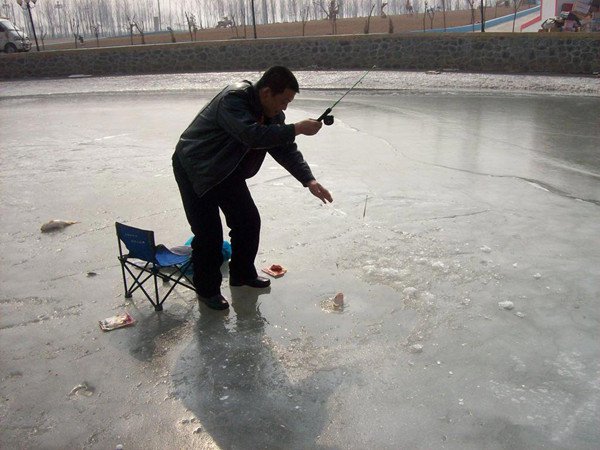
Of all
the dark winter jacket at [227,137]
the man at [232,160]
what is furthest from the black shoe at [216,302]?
the dark winter jacket at [227,137]

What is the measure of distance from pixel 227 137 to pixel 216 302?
1.04 meters

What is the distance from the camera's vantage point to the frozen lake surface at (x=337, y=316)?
2.54m

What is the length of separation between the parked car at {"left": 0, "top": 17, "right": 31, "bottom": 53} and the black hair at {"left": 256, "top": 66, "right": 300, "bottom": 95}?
1043 inches

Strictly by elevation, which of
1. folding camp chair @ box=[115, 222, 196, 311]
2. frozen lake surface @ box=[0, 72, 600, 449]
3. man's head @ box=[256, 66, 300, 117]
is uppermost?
man's head @ box=[256, 66, 300, 117]

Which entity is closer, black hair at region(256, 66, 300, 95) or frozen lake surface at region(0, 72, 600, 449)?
frozen lake surface at region(0, 72, 600, 449)

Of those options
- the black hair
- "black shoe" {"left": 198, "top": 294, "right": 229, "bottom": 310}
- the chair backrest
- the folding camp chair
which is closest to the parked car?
the folding camp chair

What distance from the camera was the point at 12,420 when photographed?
2.56m

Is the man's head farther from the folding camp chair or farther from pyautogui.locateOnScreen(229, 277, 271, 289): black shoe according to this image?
pyautogui.locateOnScreen(229, 277, 271, 289): black shoe

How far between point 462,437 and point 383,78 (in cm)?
1500

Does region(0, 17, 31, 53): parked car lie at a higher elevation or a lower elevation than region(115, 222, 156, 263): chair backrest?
higher

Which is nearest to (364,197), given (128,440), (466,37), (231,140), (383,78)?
(231,140)

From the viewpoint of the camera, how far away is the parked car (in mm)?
25047

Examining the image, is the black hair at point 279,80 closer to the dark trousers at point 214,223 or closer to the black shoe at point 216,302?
the dark trousers at point 214,223

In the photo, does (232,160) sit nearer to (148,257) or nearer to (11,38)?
(148,257)
